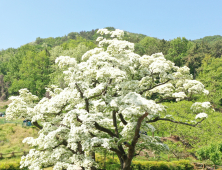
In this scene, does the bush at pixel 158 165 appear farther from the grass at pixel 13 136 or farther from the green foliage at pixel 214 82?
the green foliage at pixel 214 82

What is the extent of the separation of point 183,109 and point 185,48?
170 feet

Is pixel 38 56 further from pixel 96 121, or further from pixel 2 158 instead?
pixel 96 121

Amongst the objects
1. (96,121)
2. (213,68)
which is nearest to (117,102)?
(96,121)

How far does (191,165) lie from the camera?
1919 cm

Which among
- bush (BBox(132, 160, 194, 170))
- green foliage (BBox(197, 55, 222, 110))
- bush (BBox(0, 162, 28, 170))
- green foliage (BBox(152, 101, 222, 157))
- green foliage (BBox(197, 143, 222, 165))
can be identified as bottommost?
bush (BBox(132, 160, 194, 170))

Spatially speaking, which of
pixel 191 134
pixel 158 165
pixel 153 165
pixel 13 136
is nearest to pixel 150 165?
pixel 153 165

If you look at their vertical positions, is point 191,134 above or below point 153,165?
above

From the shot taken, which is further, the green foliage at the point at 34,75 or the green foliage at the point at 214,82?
the green foliage at the point at 34,75

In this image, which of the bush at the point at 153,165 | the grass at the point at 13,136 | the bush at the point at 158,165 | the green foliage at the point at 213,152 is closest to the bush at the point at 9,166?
the grass at the point at 13,136

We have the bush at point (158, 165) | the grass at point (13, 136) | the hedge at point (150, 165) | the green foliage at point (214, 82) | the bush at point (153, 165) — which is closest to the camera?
the hedge at point (150, 165)

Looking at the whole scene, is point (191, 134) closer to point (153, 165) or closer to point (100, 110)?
point (153, 165)

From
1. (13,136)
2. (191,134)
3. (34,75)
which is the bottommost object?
(13,136)

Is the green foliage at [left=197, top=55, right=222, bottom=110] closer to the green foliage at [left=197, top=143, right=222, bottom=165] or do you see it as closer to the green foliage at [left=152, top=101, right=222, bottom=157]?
the green foliage at [left=152, top=101, right=222, bottom=157]

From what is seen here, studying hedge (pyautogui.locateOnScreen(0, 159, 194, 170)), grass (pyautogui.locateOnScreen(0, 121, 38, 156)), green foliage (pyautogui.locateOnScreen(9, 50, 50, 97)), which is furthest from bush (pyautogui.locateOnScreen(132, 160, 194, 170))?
green foliage (pyautogui.locateOnScreen(9, 50, 50, 97))
